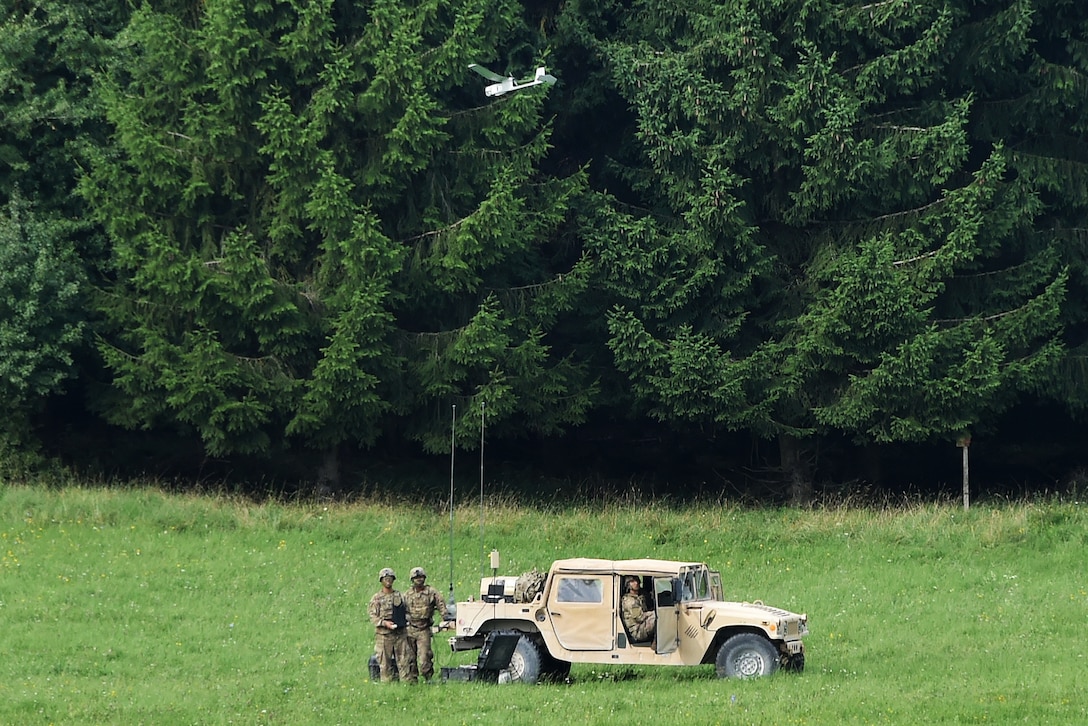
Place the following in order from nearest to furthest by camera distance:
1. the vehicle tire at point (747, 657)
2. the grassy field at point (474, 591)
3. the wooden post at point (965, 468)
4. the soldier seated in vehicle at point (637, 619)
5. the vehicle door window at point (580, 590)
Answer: the grassy field at point (474, 591), the vehicle tire at point (747, 657), the soldier seated in vehicle at point (637, 619), the vehicle door window at point (580, 590), the wooden post at point (965, 468)

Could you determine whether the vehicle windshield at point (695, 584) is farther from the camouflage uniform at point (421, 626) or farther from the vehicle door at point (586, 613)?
the camouflage uniform at point (421, 626)

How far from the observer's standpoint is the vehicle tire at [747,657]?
16.9m

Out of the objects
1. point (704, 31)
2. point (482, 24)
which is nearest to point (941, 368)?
point (704, 31)

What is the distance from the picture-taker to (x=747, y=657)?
671 inches

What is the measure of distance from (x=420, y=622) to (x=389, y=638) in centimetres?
39

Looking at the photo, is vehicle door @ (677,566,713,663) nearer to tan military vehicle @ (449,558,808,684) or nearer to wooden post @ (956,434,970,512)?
tan military vehicle @ (449,558,808,684)

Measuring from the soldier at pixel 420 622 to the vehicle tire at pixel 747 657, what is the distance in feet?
10.7

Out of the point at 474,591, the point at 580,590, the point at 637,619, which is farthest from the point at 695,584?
the point at 474,591

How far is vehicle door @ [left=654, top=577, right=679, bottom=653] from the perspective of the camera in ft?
55.8

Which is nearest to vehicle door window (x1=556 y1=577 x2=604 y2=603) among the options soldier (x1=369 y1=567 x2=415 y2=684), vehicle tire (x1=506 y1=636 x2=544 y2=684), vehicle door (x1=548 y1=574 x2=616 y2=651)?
vehicle door (x1=548 y1=574 x2=616 y2=651)

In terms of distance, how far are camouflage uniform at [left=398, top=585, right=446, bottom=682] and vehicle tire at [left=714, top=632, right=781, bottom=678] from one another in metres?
3.26

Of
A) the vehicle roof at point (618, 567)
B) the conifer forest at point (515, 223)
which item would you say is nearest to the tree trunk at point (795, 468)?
the conifer forest at point (515, 223)

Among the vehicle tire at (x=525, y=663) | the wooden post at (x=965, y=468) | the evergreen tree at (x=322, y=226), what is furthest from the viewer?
the evergreen tree at (x=322, y=226)

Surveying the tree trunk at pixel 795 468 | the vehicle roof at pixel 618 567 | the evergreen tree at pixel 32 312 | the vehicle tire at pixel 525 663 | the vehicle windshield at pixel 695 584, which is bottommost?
the vehicle tire at pixel 525 663
